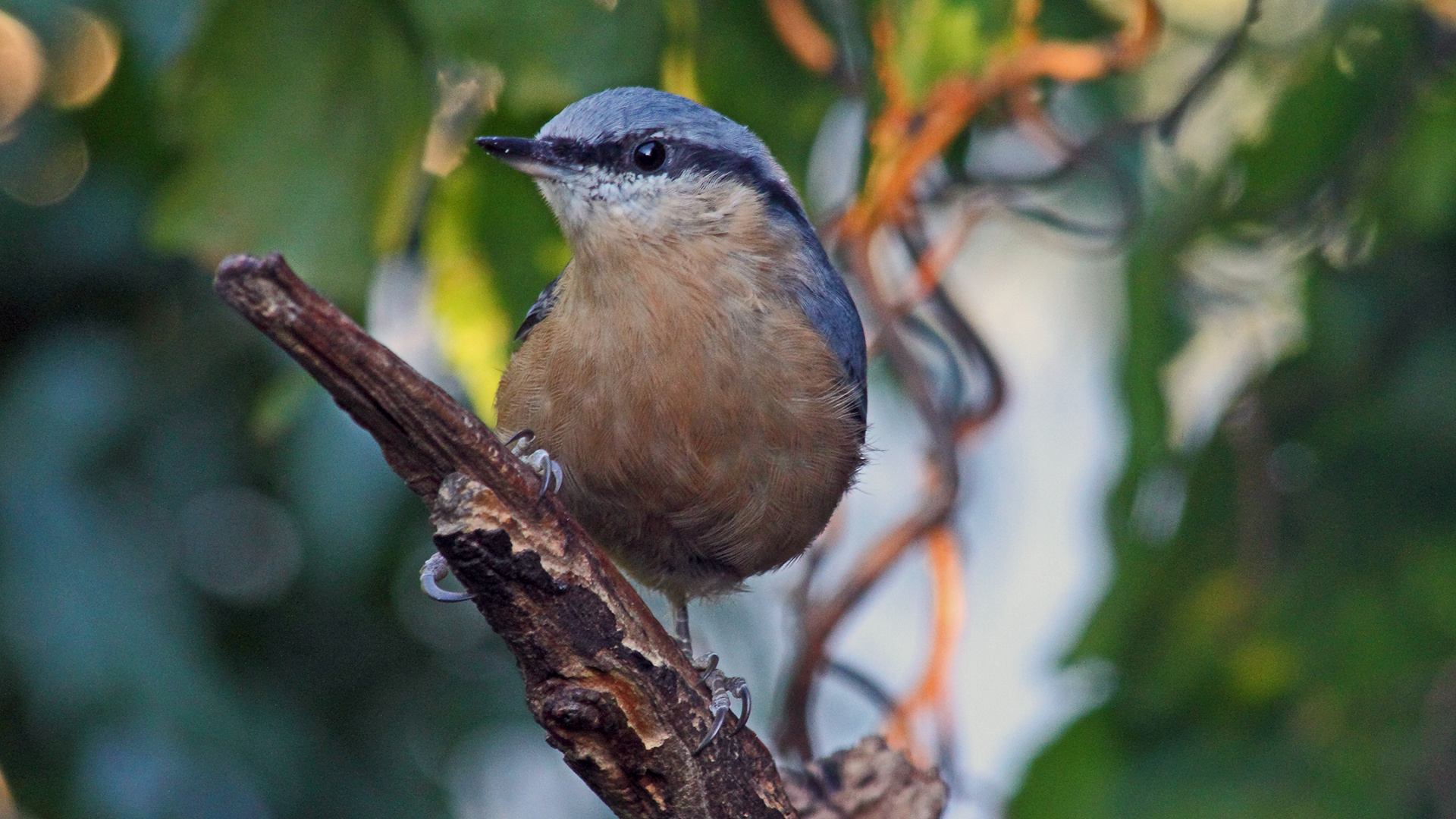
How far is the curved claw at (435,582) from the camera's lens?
1984 mm

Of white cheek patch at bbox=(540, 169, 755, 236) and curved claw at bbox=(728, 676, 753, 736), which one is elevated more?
white cheek patch at bbox=(540, 169, 755, 236)

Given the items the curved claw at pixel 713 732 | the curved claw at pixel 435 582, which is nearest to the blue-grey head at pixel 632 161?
the curved claw at pixel 435 582

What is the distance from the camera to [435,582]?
7.22 ft

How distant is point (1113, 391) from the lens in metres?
2.64

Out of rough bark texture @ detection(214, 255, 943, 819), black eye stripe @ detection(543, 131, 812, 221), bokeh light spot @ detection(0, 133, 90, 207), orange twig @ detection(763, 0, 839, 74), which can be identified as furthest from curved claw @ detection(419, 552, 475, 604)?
bokeh light spot @ detection(0, 133, 90, 207)

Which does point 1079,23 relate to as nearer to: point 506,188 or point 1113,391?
point 1113,391

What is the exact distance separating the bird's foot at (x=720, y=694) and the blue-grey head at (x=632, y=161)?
70 cm

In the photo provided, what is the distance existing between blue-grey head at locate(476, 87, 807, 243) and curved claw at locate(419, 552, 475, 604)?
0.56 m

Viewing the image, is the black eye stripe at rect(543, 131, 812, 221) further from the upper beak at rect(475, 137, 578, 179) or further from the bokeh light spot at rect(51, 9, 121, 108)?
the bokeh light spot at rect(51, 9, 121, 108)

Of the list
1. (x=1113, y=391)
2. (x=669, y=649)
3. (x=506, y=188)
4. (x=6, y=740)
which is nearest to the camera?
(x=669, y=649)

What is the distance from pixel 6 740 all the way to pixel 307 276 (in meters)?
1.78

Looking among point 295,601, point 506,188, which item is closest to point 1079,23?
point 506,188

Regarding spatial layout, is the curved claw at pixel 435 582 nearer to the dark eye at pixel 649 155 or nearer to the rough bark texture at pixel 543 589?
the rough bark texture at pixel 543 589

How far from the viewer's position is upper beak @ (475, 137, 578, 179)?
2100 millimetres
